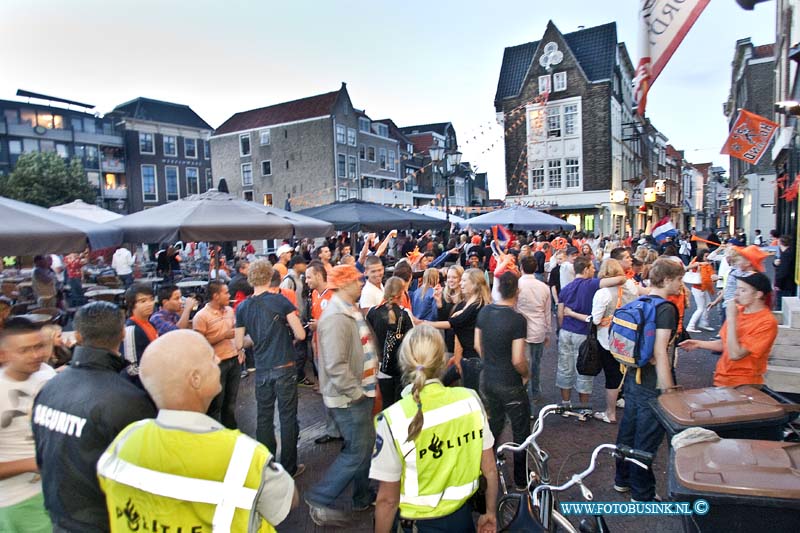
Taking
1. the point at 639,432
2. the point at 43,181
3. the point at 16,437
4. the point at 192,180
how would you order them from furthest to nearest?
1. the point at 192,180
2. the point at 43,181
3. the point at 639,432
4. the point at 16,437

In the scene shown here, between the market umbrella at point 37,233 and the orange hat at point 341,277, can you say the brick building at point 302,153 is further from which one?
the orange hat at point 341,277

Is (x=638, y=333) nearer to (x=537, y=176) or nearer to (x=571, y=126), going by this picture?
(x=571, y=126)

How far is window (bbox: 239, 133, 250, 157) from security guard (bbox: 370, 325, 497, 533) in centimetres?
4404

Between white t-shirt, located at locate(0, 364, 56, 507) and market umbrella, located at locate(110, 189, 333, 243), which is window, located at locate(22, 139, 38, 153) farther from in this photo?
white t-shirt, located at locate(0, 364, 56, 507)

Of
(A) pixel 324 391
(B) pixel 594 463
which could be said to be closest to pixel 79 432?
(A) pixel 324 391

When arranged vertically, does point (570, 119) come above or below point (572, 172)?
above

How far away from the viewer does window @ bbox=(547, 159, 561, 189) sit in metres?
32.0

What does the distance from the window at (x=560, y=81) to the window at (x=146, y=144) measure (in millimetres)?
33006

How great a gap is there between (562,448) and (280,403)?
2853 millimetres

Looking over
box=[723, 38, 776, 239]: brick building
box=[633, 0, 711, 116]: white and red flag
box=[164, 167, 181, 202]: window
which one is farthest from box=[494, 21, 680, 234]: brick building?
box=[164, 167, 181, 202]: window

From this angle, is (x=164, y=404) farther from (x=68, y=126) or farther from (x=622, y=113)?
(x=68, y=126)

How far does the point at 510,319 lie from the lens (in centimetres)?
374

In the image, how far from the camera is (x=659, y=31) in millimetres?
4230

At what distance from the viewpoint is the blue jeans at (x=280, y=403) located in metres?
4.13
